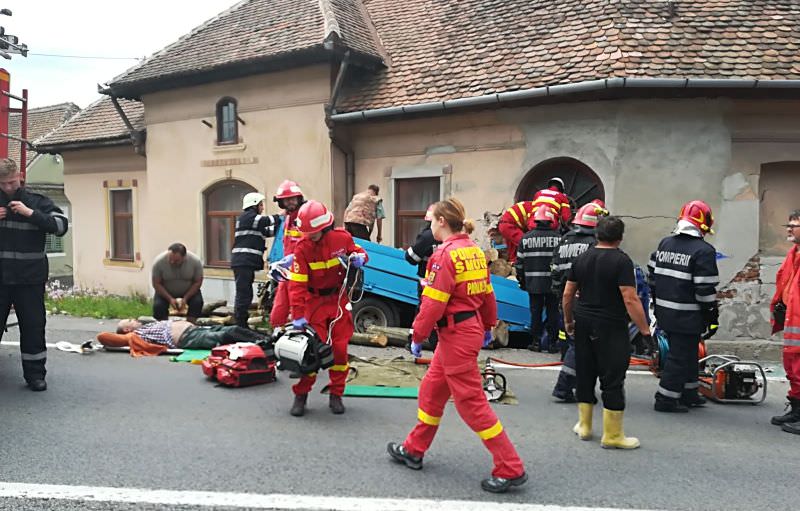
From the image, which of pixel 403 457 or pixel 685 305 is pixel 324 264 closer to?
pixel 403 457

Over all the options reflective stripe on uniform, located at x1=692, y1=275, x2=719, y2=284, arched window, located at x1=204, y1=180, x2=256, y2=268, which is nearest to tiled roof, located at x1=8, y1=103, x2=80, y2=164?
arched window, located at x1=204, y1=180, x2=256, y2=268

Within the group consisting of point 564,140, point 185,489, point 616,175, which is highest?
point 564,140

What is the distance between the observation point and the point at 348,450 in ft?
14.1

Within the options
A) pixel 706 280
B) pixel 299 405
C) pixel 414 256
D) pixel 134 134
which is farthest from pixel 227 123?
pixel 706 280

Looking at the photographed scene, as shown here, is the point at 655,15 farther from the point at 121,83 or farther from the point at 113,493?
the point at 121,83

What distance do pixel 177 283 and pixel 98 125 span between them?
968 centimetres

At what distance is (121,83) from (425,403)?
12.3 m

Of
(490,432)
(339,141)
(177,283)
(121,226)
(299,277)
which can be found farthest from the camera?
(121,226)

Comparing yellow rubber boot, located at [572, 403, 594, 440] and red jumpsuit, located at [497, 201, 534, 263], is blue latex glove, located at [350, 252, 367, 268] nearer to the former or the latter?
yellow rubber boot, located at [572, 403, 594, 440]

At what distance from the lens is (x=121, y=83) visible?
43.8 ft

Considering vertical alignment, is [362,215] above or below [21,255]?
above

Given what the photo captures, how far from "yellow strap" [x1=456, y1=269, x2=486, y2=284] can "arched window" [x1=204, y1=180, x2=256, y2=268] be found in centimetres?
1034

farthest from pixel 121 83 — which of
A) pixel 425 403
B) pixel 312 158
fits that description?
pixel 425 403

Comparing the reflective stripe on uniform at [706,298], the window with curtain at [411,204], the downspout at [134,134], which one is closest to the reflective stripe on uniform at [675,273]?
the reflective stripe on uniform at [706,298]
